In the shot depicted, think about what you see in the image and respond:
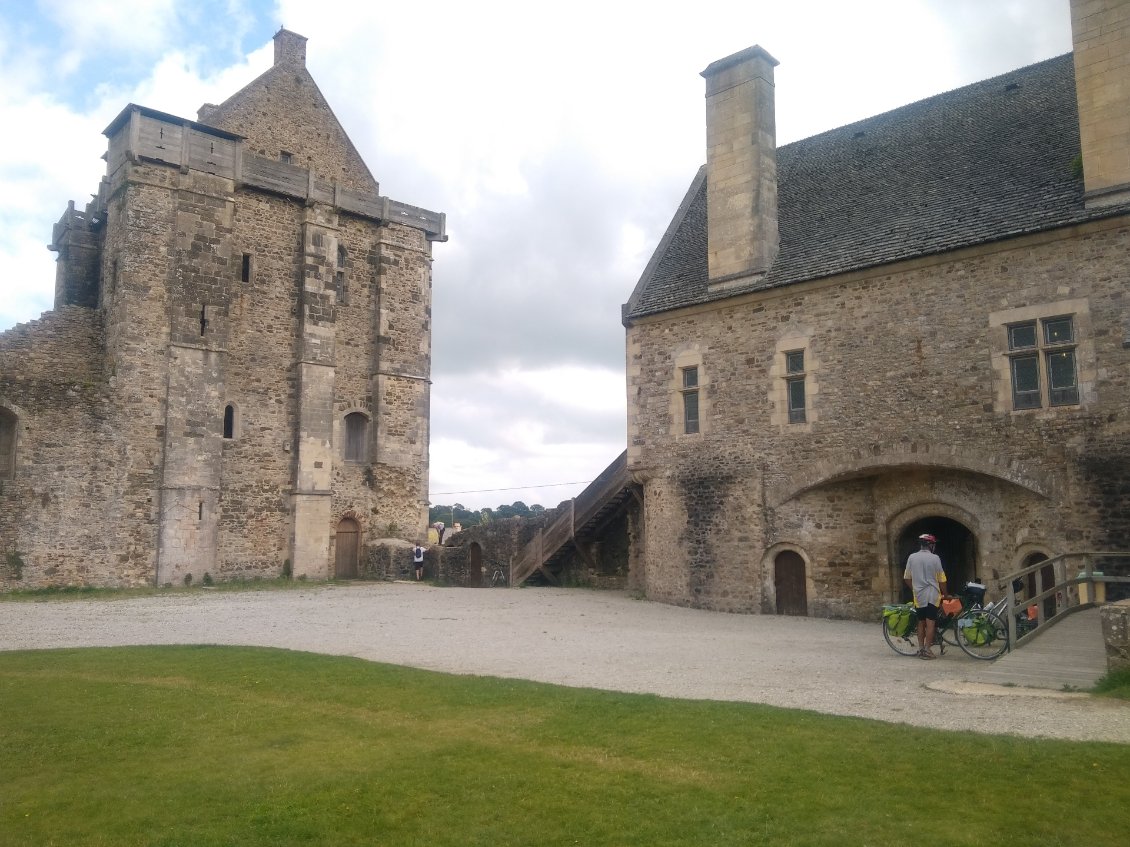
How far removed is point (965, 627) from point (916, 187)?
430 inches

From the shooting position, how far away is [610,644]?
14453mm

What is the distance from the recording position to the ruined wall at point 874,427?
15.7 meters

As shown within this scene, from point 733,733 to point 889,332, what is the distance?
1254cm

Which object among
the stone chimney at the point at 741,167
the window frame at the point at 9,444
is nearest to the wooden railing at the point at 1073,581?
the stone chimney at the point at 741,167

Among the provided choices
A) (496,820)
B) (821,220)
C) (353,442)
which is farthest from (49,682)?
(353,442)

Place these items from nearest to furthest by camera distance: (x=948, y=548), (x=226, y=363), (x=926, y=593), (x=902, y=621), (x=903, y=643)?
1. (x=926, y=593)
2. (x=902, y=621)
3. (x=903, y=643)
4. (x=948, y=548)
5. (x=226, y=363)

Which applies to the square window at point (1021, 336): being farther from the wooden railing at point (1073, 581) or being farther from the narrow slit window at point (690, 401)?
the narrow slit window at point (690, 401)

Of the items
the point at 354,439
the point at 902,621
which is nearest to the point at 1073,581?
the point at 902,621

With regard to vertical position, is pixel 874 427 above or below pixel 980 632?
above

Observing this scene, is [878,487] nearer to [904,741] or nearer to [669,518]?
[669,518]

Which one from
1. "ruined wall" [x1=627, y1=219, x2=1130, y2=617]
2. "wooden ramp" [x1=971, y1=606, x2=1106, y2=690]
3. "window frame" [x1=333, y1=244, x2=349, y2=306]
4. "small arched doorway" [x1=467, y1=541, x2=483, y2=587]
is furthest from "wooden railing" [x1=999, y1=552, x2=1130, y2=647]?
"window frame" [x1=333, y1=244, x2=349, y2=306]

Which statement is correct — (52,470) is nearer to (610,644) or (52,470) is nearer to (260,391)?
(260,391)

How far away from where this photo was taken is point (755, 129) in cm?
2142

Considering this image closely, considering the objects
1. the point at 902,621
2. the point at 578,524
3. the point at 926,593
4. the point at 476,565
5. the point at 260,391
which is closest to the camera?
the point at 926,593
